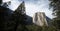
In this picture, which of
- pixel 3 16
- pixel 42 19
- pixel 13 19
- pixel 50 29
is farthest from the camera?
pixel 42 19

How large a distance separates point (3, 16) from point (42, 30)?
295 inches

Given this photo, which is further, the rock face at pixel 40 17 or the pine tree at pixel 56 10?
the rock face at pixel 40 17

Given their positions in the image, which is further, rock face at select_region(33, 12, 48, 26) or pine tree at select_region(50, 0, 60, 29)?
rock face at select_region(33, 12, 48, 26)

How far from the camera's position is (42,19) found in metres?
19.6

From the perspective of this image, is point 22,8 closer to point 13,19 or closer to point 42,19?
point 13,19

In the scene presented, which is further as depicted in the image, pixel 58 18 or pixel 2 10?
pixel 58 18

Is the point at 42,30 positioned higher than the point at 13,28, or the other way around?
the point at 13,28

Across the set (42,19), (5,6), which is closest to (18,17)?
(5,6)

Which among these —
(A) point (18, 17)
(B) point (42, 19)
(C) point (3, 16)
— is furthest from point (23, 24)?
(B) point (42, 19)

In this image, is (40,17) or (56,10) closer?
(56,10)

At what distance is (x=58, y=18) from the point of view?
15.8 metres

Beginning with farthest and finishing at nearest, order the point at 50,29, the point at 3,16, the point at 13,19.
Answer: the point at 50,29, the point at 13,19, the point at 3,16

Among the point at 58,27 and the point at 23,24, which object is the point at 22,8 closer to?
the point at 23,24

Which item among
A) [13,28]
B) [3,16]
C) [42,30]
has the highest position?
[3,16]
